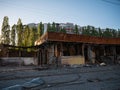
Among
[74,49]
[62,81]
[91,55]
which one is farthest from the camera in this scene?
[91,55]

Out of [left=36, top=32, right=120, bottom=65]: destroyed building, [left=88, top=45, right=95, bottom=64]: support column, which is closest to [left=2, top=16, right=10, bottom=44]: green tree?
[left=36, top=32, right=120, bottom=65]: destroyed building

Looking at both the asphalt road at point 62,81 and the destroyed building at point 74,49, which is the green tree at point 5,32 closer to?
the destroyed building at point 74,49

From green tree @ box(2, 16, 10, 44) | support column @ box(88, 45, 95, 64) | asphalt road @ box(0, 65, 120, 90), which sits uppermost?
green tree @ box(2, 16, 10, 44)

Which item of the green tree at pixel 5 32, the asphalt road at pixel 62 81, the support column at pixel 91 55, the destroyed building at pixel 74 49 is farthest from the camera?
the green tree at pixel 5 32

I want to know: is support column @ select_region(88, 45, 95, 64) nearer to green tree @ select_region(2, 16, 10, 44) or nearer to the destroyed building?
the destroyed building

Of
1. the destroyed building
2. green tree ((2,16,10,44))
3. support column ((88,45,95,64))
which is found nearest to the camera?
the destroyed building

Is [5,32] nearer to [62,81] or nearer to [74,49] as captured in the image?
[74,49]

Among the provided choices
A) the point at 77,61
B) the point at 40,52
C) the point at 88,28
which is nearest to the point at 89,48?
the point at 77,61

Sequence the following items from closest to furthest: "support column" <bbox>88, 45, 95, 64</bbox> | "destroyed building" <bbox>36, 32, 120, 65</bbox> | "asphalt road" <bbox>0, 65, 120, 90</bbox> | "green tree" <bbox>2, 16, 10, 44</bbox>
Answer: "asphalt road" <bbox>0, 65, 120, 90</bbox>
"destroyed building" <bbox>36, 32, 120, 65</bbox>
"support column" <bbox>88, 45, 95, 64</bbox>
"green tree" <bbox>2, 16, 10, 44</bbox>

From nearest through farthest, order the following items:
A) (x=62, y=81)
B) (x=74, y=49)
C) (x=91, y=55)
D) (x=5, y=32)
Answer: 1. (x=62, y=81)
2. (x=74, y=49)
3. (x=91, y=55)
4. (x=5, y=32)

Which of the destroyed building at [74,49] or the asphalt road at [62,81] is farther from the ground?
the destroyed building at [74,49]

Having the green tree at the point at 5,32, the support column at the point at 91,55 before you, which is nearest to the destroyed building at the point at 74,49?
the support column at the point at 91,55

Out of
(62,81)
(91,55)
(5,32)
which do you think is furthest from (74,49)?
(5,32)

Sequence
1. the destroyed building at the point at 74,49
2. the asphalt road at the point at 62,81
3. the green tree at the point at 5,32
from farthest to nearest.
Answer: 1. the green tree at the point at 5,32
2. the destroyed building at the point at 74,49
3. the asphalt road at the point at 62,81
